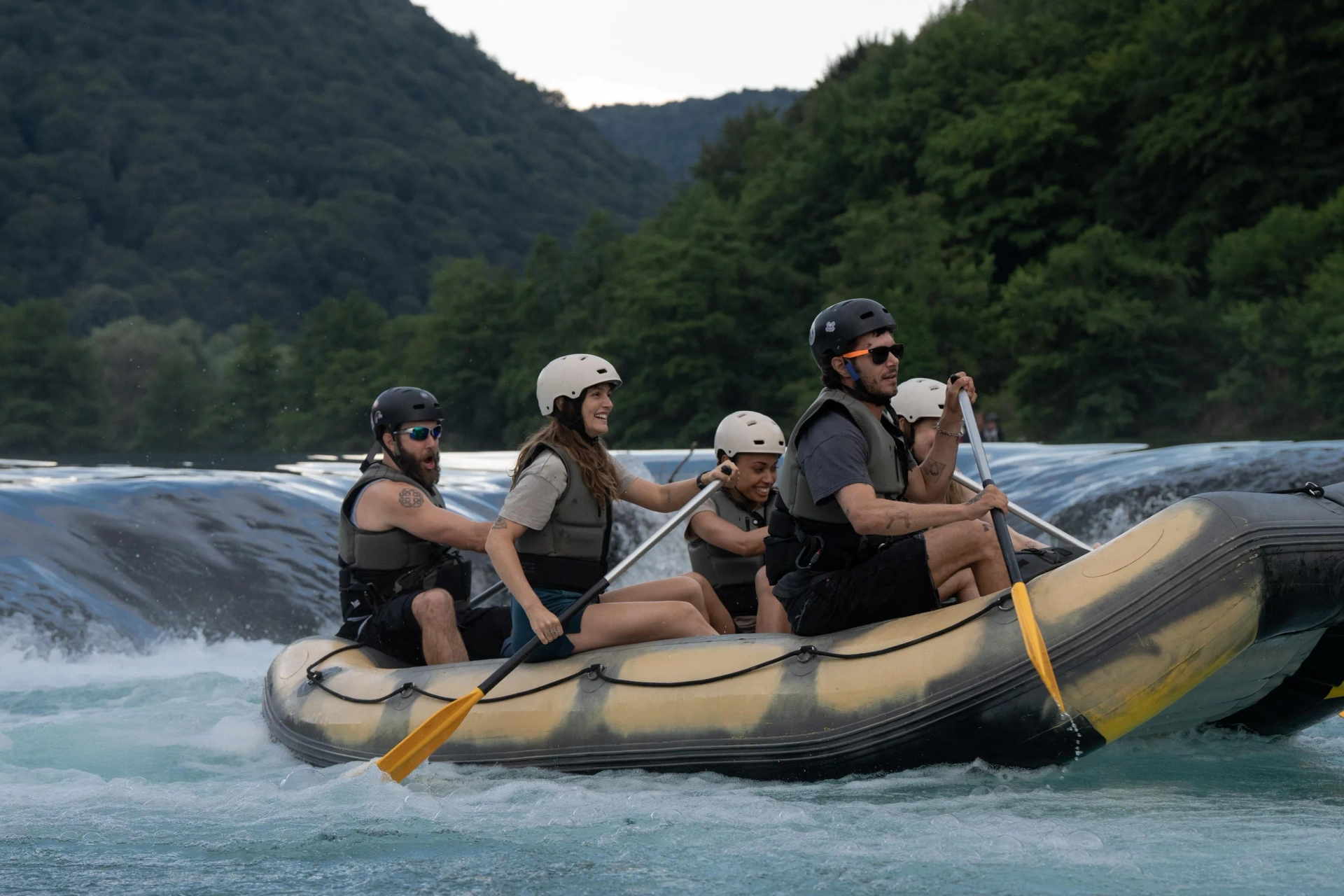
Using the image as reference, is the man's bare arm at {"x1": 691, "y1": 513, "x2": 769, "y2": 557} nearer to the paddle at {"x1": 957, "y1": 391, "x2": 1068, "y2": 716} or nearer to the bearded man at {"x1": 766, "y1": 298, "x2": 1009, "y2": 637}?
the bearded man at {"x1": 766, "y1": 298, "x2": 1009, "y2": 637}

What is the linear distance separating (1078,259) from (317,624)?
968 inches

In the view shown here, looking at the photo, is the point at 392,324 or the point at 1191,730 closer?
the point at 1191,730

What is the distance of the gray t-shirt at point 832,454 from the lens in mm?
5000

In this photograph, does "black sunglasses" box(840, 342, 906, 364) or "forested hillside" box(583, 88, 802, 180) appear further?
"forested hillside" box(583, 88, 802, 180)

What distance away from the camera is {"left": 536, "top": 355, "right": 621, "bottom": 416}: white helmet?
18.6ft

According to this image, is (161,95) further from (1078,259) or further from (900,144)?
(1078,259)

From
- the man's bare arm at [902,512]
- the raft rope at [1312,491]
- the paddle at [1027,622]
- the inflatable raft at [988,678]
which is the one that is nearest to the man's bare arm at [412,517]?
the inflatable raft at [988,678]

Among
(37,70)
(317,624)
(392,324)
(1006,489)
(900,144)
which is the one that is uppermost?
(37,70)

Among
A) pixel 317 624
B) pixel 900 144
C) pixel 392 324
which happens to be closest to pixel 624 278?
pixel 900 144

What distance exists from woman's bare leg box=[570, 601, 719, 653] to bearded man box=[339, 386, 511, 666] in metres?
0.68

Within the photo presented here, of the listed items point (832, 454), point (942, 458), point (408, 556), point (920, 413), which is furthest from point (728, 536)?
point (832, 454)

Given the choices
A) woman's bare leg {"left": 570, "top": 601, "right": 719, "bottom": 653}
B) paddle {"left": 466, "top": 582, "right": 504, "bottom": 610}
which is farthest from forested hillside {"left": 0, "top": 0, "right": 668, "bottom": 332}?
woman's bare leg {"left": 570, "top": 601, "right": 719, "bottom": 653}

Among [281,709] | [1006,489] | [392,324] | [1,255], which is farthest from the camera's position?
[1,255]

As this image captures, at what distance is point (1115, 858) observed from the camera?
4.37 meters
